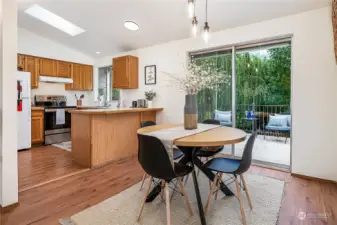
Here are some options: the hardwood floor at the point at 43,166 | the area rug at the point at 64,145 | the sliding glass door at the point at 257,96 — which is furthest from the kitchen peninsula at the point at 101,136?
the sliding glass door at the point at 257,96

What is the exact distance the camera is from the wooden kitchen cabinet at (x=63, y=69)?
16.9ft

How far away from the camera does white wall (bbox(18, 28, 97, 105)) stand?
180 inches

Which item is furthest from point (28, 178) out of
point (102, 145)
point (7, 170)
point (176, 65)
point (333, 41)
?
point (333, 41)

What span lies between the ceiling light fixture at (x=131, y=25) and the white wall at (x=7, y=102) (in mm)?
1925

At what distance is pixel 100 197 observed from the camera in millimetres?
2215

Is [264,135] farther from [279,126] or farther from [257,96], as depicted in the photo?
[257,96]

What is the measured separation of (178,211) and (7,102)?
201 cm

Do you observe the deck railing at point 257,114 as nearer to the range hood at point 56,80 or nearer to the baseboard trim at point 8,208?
the baseboard trim at point 8,208

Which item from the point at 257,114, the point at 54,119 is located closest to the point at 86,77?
the point at 54,119

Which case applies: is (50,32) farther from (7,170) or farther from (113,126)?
(7,170)

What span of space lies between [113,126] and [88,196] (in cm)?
147

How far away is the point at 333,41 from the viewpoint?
2.52 m

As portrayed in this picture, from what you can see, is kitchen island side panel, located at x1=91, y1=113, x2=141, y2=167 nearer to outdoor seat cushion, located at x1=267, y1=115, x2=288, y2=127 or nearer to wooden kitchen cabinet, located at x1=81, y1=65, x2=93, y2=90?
outdoor seat cushion, located at x1=267, y1=115, x2=288, y2=127

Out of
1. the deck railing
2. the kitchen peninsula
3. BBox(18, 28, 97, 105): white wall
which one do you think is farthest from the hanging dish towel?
the deck railing
